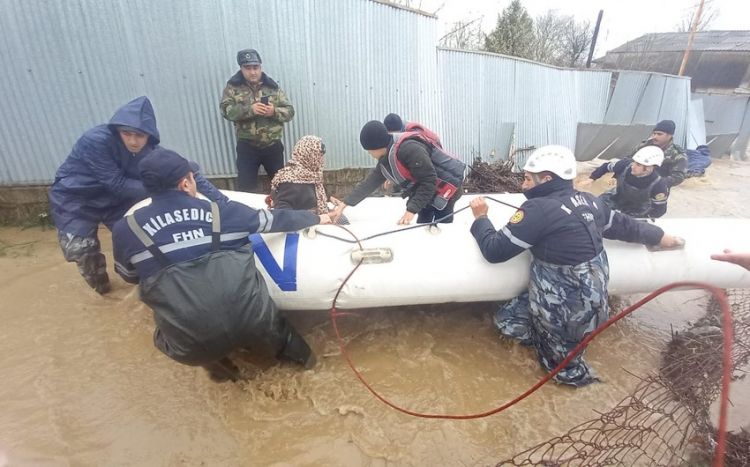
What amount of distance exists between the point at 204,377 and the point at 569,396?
233 cm

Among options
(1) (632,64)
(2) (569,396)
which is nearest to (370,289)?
(2) (569,396)

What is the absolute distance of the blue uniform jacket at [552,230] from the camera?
221 cm

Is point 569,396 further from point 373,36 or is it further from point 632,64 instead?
point 632,64

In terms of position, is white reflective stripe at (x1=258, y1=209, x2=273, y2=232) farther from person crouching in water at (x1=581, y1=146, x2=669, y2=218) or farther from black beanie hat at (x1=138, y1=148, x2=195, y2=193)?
person crouching in water at (x1=581, y1=146, x2=669, y2=218)

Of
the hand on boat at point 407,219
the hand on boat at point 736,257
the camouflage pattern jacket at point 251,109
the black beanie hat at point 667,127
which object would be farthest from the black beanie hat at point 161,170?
the black beanie hat at point 667,127

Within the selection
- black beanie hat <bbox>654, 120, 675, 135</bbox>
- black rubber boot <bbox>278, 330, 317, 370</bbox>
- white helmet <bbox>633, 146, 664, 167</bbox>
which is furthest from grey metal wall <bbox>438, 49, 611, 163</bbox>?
black rubber boot <bbox>278, 330, 317, 370</bbox>

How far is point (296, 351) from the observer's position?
2.34 meters

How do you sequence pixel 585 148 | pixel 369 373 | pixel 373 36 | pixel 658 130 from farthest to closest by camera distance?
1. pixel 585 148
2. pixel 373 36
3. pixel 658 130
4. pixel 369 373

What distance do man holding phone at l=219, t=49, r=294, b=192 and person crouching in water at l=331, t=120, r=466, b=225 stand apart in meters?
1.38

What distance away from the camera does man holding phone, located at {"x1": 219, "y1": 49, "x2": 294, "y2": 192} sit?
3689mm

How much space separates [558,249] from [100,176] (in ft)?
10.1

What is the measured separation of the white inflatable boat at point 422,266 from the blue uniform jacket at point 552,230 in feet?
0.74

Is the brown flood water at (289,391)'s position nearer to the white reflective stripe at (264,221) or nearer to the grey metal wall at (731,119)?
the white reflective stripe at (264,221)

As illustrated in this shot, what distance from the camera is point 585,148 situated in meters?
8.17
